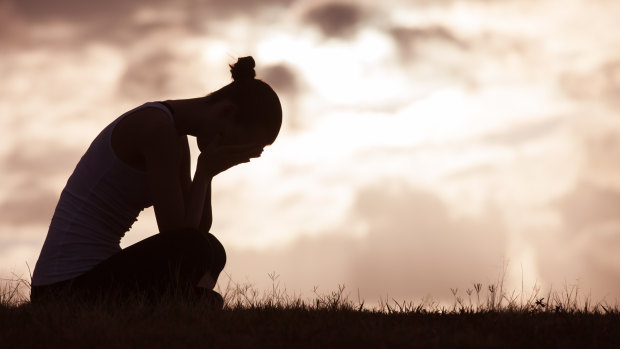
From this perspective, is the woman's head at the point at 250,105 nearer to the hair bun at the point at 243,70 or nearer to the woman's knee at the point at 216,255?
the hair bun at the point at 243,70

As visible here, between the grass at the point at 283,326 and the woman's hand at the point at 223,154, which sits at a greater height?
the woman's hand at the point at 223,154

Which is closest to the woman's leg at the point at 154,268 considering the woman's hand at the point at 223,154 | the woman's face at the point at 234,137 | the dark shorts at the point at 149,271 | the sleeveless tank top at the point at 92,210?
the dark shorts at the point at 149,271

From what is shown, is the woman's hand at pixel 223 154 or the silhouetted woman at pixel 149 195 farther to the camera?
the woman's hand at pixel 223 154

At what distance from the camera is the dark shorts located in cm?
571

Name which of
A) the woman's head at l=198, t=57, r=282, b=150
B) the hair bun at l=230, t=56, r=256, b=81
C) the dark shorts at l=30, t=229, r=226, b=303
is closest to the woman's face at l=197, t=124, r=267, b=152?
the woman's head at l=198, t=57, r=282, b=150

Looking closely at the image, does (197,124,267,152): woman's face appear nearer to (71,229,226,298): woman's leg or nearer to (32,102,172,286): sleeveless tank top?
(32,102,172,286): sleeveless tank top

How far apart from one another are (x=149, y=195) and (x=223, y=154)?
2.07ft

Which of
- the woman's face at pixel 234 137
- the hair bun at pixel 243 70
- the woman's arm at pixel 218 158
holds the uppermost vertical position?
the hair bun at pixel 243 70

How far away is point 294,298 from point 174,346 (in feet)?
5.90

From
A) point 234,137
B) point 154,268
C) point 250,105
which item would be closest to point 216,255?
point 154,268

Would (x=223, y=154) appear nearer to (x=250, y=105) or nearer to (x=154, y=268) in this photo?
(x=250, y=105)

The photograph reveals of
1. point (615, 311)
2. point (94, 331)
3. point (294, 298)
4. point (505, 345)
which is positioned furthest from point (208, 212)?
point (615, 311)

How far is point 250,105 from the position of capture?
5.85 m

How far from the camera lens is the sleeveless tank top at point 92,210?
5688mm
